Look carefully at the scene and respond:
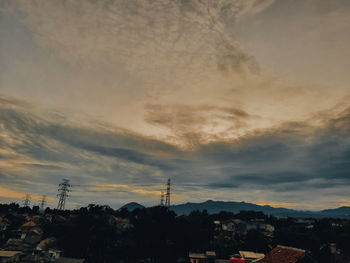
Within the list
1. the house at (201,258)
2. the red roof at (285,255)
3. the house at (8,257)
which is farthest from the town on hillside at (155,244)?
the red roof at (285,255)

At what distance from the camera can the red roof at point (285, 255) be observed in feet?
112

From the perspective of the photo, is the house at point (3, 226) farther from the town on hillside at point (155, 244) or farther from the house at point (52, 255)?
the house at point (52, 255)

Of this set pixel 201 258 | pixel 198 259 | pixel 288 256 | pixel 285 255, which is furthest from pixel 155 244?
pixel 288 256

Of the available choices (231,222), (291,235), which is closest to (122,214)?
(231,222)

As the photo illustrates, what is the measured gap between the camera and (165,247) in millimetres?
82188

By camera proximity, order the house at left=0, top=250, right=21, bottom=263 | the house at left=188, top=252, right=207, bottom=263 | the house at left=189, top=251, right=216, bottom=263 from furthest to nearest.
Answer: the house at left=189, top=251, right=216, bottom=263
the house at left=188, top=252, right=207, bottom=263
the house at left=0, top=250, right=21, bottom=263

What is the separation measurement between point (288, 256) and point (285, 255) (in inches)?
41.5

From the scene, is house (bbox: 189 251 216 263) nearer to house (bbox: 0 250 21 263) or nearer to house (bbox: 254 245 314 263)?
house (bbox: 254 245 314 263)

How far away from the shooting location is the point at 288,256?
35.9 meters

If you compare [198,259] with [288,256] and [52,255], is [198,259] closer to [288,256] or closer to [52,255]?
[52,255]

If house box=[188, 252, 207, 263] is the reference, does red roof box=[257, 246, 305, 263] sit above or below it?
above

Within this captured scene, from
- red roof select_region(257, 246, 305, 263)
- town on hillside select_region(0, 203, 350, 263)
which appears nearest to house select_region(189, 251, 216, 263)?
town on hillside select_region(0, 203, 350, 263)

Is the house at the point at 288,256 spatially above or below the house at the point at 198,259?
above

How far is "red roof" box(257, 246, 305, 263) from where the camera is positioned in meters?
34.1
